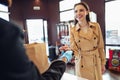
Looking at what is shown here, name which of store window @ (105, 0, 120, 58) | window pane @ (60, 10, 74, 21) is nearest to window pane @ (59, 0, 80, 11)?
window pane @ (60, 10, 74, 21)

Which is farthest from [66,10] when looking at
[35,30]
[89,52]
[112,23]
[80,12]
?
[89,52]

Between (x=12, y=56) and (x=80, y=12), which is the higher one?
(x=80, y=12)

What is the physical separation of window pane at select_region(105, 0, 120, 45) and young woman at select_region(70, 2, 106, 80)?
10.3 ft

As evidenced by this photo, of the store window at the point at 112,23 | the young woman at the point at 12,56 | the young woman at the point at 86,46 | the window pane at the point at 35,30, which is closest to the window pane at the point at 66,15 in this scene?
the window pane at the point at 35,30

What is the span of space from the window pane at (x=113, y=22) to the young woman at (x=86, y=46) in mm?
3130

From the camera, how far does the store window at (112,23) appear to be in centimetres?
512

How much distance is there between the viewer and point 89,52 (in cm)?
224

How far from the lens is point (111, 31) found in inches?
209

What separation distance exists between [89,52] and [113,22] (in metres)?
3.42

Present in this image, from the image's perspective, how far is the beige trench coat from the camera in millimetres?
2250

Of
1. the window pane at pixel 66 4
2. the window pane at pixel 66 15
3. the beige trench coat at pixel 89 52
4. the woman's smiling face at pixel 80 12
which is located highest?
the window pane at pixel 66 4

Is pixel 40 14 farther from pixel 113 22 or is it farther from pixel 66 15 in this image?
pixel 113 22

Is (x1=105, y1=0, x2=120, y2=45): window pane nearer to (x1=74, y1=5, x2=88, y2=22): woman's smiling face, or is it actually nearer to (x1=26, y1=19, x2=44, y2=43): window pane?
(x1=74, y1=5, x2=88, y2=22): woman's smiling face

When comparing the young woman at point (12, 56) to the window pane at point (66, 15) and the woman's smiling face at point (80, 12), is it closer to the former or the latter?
the woman's smiling face at point (80, 12)
